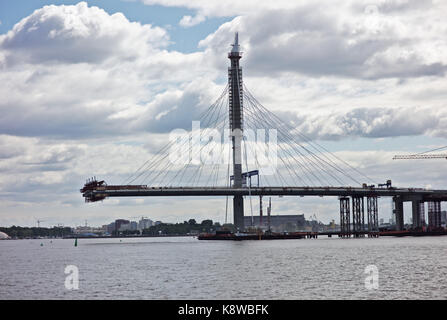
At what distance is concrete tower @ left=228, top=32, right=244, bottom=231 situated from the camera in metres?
181

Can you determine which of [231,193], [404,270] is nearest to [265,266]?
[404,270]

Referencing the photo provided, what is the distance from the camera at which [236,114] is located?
18462 cm

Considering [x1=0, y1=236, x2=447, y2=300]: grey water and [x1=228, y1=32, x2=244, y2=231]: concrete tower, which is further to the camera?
[x1=228, y1=32, x2=244, y2=231]: concrete tower

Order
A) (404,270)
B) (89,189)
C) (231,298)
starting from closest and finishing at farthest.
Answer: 1. (231,298)
2. (404,270)
3. (89,189)

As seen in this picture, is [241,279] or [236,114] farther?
[236,114]

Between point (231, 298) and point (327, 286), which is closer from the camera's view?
point (231, 298)

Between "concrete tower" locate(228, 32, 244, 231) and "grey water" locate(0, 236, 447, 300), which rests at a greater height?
"concrete tower" locate(228, 32, 244, 231)

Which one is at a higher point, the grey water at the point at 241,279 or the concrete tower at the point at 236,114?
the concrete tower at the point at 236,114

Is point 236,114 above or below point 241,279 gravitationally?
above

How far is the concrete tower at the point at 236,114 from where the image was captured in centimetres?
18100
